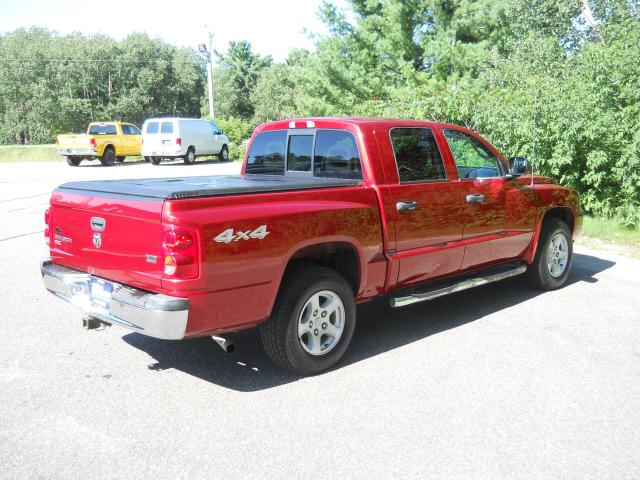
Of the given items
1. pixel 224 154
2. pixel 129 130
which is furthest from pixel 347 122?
pixel 129 130

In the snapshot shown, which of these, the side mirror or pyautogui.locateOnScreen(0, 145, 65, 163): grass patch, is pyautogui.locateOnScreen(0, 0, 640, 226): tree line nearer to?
the side mirror

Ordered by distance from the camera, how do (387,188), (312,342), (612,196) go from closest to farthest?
1. (312,342)
2. (387,188)
3. (612,196)

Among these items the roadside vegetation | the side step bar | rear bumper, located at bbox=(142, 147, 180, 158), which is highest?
the side step bar

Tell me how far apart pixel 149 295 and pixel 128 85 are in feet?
224

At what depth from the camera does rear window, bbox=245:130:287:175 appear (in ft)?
18.5

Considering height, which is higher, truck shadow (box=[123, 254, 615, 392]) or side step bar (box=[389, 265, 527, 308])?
side step bar (box=[389, 265, 527, 308])

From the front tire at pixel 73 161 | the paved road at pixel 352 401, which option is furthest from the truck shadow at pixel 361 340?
the front tire at pixel 73 161

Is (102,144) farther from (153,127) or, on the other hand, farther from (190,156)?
(190,156)

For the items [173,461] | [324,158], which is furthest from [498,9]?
[173,461]

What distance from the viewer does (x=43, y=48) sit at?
64.6 metres

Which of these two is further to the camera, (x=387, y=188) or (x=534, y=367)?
(x=387, y=188)

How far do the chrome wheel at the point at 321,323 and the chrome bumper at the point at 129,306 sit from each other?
945 millimetres

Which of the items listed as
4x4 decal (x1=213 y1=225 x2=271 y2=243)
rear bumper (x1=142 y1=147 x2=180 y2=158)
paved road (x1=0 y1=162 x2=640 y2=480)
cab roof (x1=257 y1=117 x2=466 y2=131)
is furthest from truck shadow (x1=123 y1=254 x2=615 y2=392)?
rear bumper (x1=142 y1=147 x2=180 y2=158)

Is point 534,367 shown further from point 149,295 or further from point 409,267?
point 149,295
